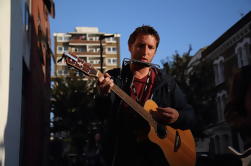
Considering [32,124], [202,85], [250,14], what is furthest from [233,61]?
[32,124]

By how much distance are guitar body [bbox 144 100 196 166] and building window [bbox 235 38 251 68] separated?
2712 centimetres

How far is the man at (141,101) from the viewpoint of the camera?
291 centimetres

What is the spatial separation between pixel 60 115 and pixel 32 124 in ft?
41.5

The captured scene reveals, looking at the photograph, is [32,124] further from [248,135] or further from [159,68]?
[248,135]

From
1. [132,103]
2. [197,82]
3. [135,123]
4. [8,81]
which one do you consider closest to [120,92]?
[132,103]

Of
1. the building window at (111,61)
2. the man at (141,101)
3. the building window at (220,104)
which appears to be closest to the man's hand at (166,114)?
the man at (141,101)

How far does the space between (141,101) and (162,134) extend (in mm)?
343

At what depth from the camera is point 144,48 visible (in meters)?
3.28

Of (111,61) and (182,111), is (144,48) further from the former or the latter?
(111,61)

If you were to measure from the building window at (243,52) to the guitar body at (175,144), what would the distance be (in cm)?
2712

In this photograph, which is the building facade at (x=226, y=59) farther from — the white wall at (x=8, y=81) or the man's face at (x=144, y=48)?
the man's face at (x=144, y=48)

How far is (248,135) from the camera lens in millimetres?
2105

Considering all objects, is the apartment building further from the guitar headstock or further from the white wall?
the guitar headstock

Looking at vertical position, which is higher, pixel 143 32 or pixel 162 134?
pixel 143 32
